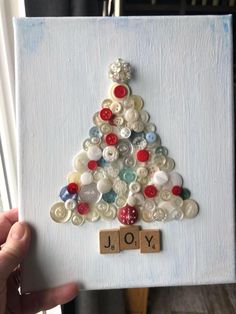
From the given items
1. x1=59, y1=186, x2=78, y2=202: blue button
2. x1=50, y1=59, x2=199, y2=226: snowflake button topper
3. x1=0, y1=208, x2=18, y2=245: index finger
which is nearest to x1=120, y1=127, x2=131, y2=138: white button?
x1=50, y1=59, x2=199, y2=226: snowflake button topper

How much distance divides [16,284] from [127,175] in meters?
0.31

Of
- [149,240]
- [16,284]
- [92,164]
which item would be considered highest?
[92,164]

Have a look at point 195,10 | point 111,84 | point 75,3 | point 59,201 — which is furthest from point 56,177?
point 195,10

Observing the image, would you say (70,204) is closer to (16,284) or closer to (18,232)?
(18,232)

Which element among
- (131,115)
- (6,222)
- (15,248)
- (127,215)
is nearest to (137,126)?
(131,115)

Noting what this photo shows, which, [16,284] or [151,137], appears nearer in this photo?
[151,137]

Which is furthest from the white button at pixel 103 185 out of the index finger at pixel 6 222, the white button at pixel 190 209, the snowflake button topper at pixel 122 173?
the index finger at pixel 6 222

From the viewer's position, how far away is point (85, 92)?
46 centimetres

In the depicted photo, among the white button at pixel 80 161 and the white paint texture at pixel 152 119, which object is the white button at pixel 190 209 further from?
the white button at pixel 80 161

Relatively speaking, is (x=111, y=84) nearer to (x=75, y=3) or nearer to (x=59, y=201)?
(x=59, y=201)

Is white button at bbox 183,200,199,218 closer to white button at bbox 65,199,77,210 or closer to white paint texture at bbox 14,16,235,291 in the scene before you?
white paint texture at bbox 14,16,235,291

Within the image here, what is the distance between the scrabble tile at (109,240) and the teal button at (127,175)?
0.07 m

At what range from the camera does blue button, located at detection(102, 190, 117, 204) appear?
18.4 inches

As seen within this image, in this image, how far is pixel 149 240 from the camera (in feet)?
1.54
